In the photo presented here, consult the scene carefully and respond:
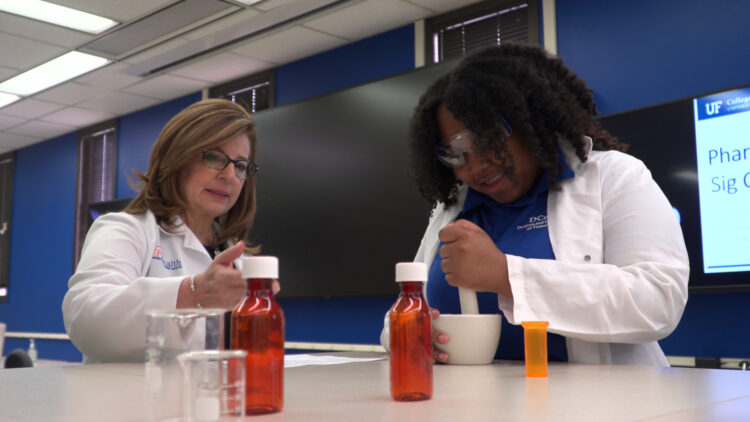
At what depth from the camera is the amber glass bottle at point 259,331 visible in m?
0.65

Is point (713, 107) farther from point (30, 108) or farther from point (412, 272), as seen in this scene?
point (30, 108)

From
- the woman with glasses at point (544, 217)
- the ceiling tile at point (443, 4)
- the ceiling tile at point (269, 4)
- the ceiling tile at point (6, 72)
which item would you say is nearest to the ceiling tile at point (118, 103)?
the ceiling tile at point (6, 72)

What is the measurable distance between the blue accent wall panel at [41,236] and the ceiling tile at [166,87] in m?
1.77

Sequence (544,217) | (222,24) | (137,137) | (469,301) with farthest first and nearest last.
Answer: (137,137)
(222,24)
(544,217)
(469,301)

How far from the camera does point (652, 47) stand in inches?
136

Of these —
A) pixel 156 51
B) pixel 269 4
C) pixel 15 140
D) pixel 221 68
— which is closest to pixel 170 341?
pixel 269 4

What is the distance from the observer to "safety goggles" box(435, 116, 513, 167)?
4.58 ft

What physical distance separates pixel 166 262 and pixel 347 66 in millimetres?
3367

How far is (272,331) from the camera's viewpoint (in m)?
0.66

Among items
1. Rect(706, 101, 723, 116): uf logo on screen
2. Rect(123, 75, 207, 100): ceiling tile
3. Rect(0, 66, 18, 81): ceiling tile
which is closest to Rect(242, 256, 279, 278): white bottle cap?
Rect(706, 101, 723, 116): uf logo on screen

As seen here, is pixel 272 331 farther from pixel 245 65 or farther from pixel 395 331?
pixel 245 65

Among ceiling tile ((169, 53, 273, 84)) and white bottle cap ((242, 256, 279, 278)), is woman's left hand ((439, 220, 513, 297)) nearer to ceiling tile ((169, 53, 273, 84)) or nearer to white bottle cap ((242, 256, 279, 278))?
white bottle cap ((242, 256, 279, 278))

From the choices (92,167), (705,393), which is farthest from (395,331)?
(92,167)

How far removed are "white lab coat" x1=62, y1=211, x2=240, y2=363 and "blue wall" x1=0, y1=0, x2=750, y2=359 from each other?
2.47 meters
